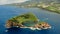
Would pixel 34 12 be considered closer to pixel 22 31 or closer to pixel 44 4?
pixel 44 4

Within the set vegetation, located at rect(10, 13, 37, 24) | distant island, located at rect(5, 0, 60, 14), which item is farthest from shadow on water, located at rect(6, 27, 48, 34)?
distant island, located at rect(5, 0, 60, 14)

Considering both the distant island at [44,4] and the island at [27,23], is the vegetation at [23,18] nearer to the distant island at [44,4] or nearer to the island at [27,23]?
the island at [27,23]

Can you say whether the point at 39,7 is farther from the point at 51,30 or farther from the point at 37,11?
the point at 51,30

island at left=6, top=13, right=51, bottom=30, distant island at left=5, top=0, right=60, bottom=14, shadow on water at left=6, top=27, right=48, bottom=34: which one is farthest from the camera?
distant island at left=5, top=0, right=60, bottom=14

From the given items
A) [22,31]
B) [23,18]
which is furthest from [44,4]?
[22,31]

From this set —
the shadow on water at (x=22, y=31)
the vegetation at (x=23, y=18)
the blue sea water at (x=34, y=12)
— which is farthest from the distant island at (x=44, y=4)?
the shadow on water at (x=22, y=31)

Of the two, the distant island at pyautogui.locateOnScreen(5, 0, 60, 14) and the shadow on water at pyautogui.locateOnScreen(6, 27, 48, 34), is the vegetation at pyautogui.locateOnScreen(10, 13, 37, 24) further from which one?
the distant island at pyautogui.locateOnScreen(5, 0, 60, 14)

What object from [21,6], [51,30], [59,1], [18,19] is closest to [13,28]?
[18,19]
